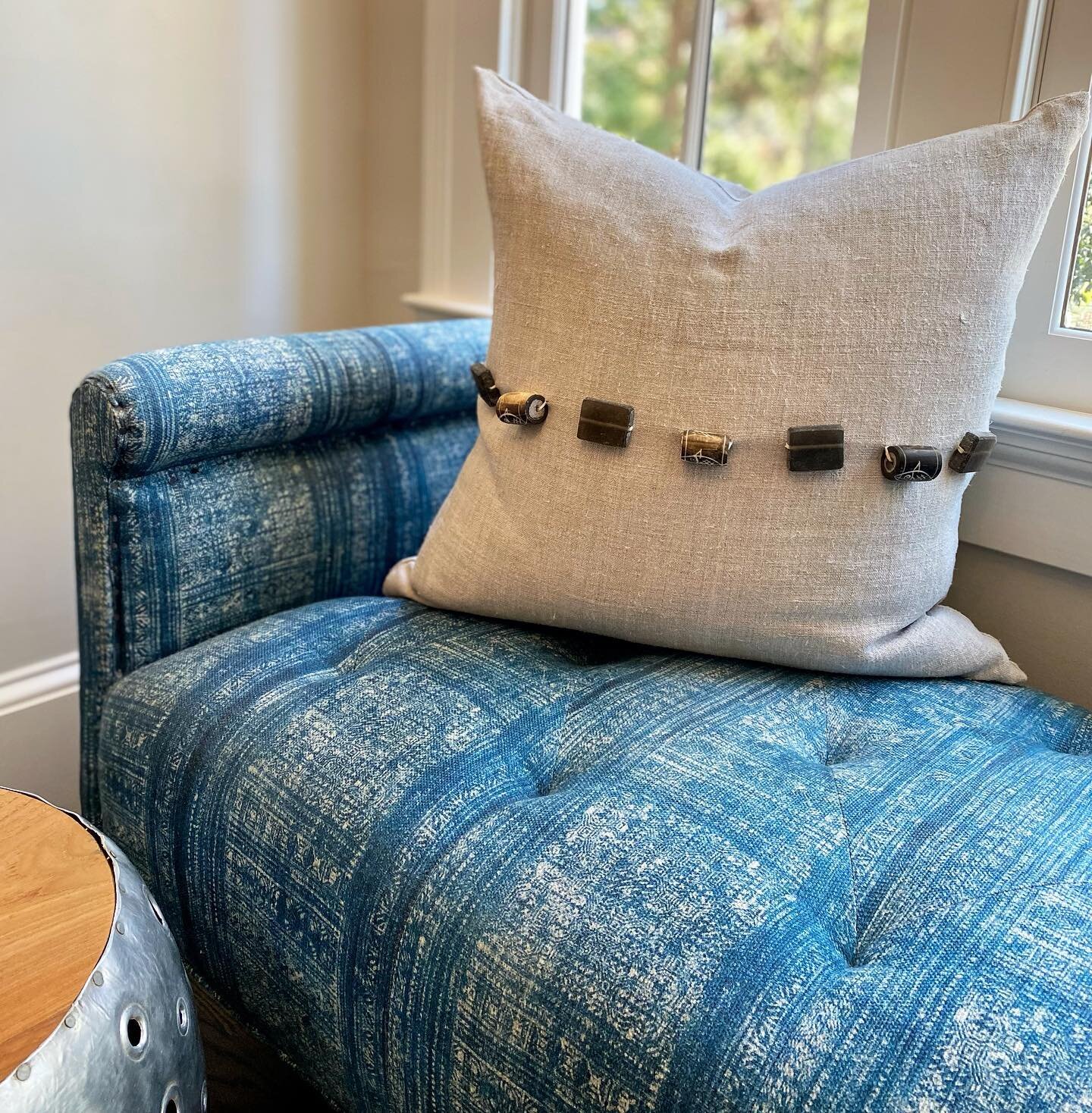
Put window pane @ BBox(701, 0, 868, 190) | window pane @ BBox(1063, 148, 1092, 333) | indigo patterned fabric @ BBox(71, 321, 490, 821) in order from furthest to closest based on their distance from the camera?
window pane @ BBox(701, 0, 868, 190) < window pane @ BBox(1063, 148, 1092, 333) < indigo patterned fabric @ BBox(71, 321, 490, 821)

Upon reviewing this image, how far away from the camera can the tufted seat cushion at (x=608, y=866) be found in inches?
21.8

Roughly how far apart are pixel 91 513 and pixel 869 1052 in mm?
774

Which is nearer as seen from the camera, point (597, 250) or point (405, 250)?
point (597, 250)

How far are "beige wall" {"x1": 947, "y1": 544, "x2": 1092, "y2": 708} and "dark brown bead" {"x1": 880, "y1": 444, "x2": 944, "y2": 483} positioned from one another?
12.2 inches

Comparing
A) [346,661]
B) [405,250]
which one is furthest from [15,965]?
[405,250]

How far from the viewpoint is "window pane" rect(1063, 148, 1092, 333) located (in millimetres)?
1070

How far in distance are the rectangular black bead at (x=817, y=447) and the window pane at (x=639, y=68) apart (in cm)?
72

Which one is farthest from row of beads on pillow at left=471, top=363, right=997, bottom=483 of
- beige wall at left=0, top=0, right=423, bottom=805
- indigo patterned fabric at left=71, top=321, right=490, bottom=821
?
beige wall at left=0, top=0, right=423, bottom=805

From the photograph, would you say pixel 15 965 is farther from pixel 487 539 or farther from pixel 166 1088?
pixel 487 539

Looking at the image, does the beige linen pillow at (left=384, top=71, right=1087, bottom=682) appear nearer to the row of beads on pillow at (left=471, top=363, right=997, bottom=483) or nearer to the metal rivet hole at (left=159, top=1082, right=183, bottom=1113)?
the row of beads on pillow at (left=471, top=363, right=997, bottom=483)

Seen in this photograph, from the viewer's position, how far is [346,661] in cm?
92

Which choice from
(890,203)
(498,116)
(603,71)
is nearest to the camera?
(890,203)

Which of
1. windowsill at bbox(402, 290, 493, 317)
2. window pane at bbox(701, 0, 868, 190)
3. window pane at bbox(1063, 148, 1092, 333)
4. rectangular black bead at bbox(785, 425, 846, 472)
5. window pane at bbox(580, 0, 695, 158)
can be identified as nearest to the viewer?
rectangular black bead at bbox(785, 425, 846, 472)

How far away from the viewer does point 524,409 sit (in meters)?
0.92
